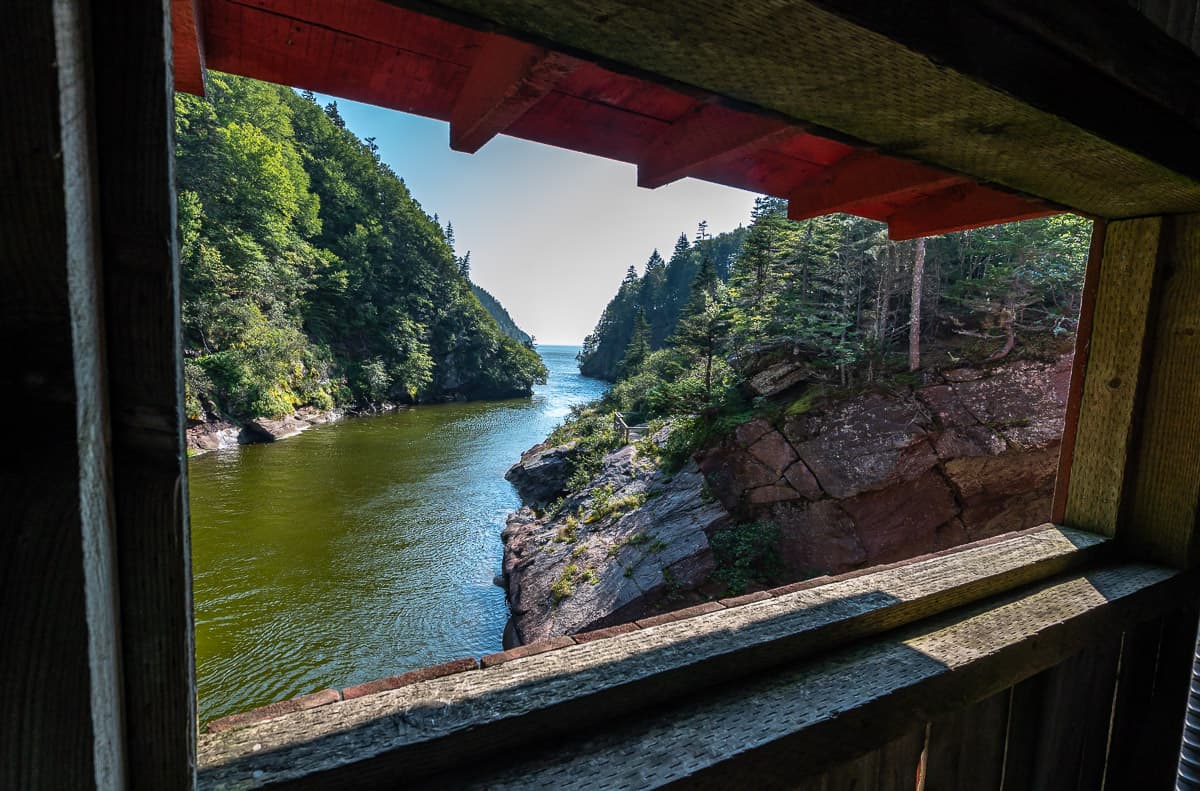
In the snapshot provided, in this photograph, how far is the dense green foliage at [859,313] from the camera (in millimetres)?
10750

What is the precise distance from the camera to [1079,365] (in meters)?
1.68

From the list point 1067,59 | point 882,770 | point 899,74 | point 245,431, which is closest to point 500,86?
point 899,74

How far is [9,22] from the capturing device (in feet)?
1.14

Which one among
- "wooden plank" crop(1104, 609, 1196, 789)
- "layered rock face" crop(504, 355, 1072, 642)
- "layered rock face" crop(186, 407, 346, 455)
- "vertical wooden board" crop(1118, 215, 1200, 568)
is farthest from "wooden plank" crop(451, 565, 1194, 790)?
"layered rock face" crop(186, 407, 346, 455)

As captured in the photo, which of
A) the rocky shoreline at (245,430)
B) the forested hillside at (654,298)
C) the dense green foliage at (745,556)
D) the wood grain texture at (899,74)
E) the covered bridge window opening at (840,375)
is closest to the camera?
the wood grain texture at (899,74)

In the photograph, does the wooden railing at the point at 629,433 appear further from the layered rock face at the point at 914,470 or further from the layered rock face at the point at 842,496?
the layered rock face at the point at 914,470

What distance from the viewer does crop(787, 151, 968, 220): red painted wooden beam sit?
1.46 meters

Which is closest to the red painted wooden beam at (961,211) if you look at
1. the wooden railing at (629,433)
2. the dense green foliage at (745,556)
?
the dense green foliage at (745,556)

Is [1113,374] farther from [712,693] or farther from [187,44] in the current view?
[187,44]

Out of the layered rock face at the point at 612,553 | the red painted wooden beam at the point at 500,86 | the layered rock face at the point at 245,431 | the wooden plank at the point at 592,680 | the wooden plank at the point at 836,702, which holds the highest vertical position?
the red painted wooden beam at the point at 500,86

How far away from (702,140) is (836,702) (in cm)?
126

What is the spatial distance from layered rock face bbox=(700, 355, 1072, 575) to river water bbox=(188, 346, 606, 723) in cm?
571

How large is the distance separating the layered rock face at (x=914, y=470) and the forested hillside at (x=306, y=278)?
14897mm

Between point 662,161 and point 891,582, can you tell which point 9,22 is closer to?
point 662,161
